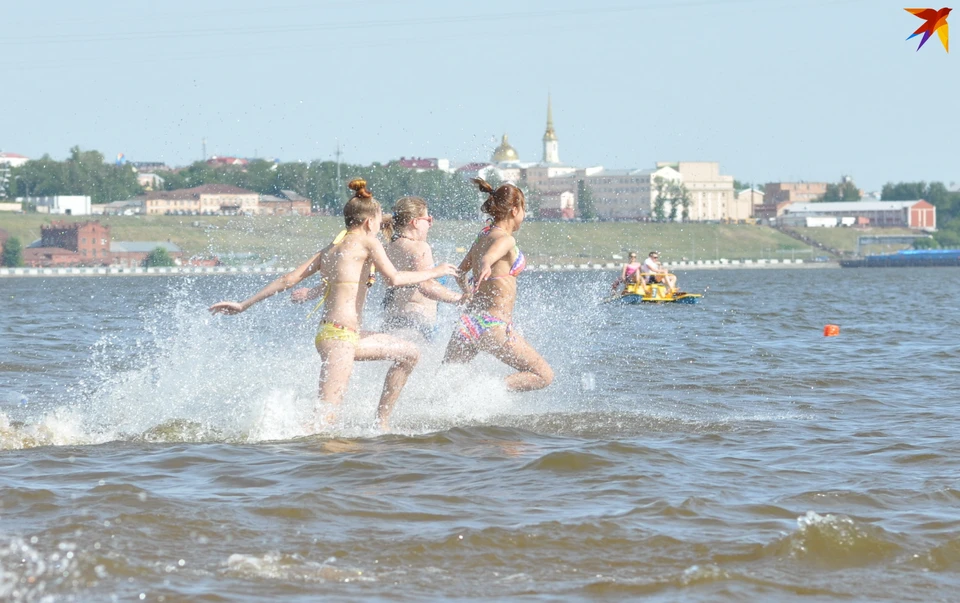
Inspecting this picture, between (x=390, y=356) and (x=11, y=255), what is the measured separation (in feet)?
390

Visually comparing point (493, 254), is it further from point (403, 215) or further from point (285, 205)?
point (285, 205)

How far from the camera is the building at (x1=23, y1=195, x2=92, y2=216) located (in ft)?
484

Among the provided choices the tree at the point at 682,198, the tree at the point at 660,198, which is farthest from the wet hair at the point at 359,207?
the tree at the point at 682,198

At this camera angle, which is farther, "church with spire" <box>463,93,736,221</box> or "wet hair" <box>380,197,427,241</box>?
"church with spire" <box>463,93,736,221</box>

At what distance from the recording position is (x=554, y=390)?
12836 millimetres

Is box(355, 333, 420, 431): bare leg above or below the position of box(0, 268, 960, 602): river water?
above

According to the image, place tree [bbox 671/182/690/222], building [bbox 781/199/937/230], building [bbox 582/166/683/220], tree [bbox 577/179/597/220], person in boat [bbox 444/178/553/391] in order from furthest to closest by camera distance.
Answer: building [bbox 781/199/937/230] → building [bbox 582/166/683/220] → tree [bbox 671/182/690/222] → tree [bbox 577/179/597/220] → person in boat [bbox 444/178/553/391]

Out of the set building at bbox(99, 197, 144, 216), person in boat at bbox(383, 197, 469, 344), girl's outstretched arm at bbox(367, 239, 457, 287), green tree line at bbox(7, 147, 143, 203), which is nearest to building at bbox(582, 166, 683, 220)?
building at bbox(99, 197, 144, 216)

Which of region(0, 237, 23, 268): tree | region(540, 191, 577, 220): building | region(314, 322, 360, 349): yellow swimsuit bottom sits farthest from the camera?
region(540, 191, 577, 220): building

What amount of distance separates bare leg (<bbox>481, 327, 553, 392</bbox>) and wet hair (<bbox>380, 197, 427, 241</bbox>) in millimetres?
1144

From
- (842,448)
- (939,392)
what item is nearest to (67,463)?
(842,448)

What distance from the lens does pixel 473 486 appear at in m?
7.82

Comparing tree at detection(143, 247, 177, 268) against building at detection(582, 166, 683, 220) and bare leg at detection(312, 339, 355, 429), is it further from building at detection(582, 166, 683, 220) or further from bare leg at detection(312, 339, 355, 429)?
bare leg at detection(312, 339, 355, 429)

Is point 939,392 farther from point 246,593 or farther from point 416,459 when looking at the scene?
point 246,593
